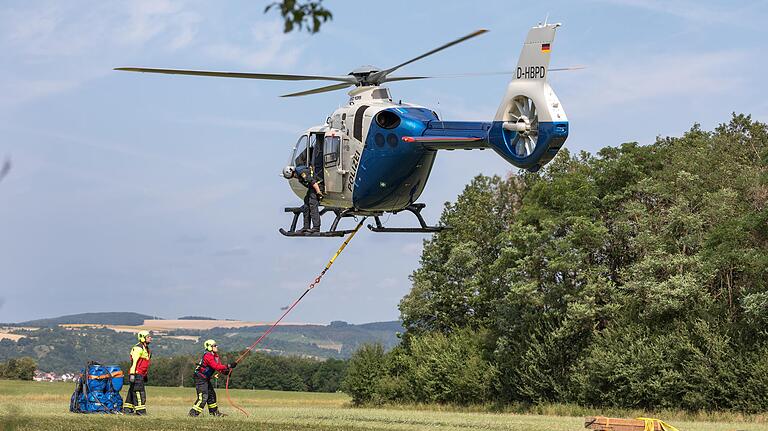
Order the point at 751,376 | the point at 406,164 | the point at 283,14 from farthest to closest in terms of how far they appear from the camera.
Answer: the point at 751,376, the point at 406,164, the point at 283,14

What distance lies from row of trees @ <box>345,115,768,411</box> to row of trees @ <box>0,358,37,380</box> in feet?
144

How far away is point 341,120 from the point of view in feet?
96.3

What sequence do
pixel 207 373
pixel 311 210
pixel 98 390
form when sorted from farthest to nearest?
pixel 311 210 < pixel 98 390 < pixel 207 373

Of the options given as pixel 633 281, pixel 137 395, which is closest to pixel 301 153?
pixel 137 395

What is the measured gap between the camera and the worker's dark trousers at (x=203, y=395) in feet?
91.0

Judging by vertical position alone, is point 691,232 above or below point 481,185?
below

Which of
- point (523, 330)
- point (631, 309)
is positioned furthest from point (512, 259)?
point (631, 309)

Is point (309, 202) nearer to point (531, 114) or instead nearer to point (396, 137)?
point (396, 137)

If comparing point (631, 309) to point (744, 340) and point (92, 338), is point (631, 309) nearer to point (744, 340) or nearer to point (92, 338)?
point (744, 340)

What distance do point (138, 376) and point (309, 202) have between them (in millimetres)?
6359

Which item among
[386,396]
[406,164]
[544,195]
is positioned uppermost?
[544,195]

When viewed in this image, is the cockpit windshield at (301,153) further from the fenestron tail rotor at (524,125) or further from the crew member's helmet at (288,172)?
the fenestron tail rotor at (524,125)

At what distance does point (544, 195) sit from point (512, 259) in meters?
4.68

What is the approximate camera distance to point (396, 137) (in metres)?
27.7
